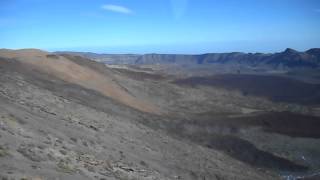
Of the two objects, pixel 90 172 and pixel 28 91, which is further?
pixel 28 91

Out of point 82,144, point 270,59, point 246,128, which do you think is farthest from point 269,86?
point 270,59

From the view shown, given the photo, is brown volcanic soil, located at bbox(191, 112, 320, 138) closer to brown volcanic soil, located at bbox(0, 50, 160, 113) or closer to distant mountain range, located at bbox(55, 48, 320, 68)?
brown volcanic soil, located at bbox(0, 50, 160, 113)

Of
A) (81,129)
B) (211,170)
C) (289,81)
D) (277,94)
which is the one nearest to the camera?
(81,129)

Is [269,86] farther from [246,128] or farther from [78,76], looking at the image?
[78,76]

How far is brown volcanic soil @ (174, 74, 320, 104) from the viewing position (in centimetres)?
7269

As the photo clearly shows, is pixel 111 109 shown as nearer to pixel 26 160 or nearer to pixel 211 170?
pixel 211 170

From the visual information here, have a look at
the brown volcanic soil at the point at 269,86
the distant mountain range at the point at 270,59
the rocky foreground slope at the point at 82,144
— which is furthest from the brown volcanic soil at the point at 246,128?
the distant mountain range at the point at 270,59

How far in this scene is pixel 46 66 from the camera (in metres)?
38.1

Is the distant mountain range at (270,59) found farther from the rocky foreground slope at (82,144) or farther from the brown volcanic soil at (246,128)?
the rocky foreground slope at (82,144)

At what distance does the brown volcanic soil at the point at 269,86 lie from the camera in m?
72.7

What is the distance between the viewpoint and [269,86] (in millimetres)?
86375

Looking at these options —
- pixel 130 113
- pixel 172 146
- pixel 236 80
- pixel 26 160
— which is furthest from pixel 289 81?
pixel 26 160

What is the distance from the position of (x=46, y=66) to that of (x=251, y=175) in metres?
21.1

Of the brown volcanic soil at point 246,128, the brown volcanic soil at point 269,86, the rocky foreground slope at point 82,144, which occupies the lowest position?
the brown volcanic soil at point 269,86
